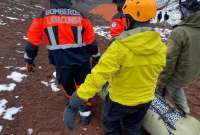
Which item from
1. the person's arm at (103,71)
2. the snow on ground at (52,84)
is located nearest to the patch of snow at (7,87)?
the snow on ground at (52,84)

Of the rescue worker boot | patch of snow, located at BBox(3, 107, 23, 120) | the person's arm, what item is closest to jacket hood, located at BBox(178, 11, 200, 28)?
the person's arm

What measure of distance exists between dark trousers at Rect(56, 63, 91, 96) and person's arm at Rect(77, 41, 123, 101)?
5.67 feet

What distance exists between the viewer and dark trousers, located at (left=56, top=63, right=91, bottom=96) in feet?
19.6

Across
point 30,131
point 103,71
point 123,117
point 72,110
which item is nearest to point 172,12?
point 30,131

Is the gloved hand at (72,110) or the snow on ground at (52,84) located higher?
the gloved hand at (72,110)

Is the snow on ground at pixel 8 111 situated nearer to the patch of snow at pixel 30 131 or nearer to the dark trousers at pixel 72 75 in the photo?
the patch of snow at pixel 30 131

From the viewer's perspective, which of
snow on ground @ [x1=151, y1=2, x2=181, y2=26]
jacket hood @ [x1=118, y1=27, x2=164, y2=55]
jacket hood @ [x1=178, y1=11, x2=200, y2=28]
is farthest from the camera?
snow on ground @ [x1=151, y1=2, x2=181, y2=26]

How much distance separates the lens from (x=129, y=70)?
445cm

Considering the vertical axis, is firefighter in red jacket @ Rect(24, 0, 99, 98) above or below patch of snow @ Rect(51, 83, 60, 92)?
above

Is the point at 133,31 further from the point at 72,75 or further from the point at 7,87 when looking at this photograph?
the point at 7,87

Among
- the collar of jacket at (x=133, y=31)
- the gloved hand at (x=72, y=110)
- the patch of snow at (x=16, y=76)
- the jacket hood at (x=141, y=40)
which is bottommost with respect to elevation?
the patch of snow at (x=16, y=76)

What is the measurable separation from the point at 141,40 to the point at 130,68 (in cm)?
34

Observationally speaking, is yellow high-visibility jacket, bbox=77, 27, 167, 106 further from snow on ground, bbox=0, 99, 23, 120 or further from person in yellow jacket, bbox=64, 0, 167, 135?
snow on ground, bbox=0, 99, 23, 120

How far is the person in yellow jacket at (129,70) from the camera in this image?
4.19m
